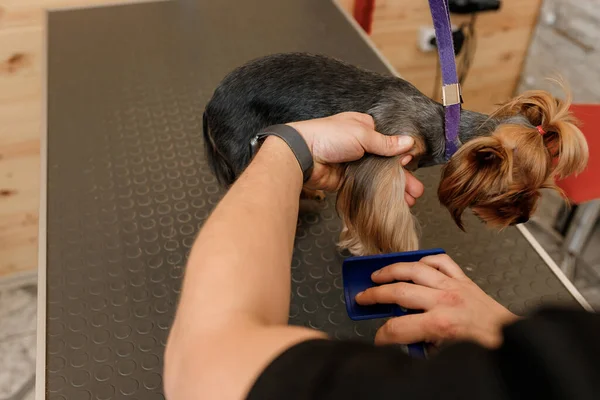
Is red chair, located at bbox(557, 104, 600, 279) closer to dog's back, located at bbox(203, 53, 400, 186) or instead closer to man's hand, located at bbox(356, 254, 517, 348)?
dog's back, located at bbox(203, 53, 400, 186)

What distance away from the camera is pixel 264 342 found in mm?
396

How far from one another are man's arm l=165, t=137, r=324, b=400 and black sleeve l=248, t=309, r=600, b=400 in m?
0.03

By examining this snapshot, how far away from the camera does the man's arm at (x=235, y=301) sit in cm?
39

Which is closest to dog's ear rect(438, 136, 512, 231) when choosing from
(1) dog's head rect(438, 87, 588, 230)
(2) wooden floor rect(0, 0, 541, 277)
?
(1) dog's head rect(438, 87, 588, 230)

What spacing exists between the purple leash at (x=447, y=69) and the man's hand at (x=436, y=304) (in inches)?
12.6

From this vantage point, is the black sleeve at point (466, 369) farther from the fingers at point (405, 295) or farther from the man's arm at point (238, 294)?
the fingers at point (405, 295)

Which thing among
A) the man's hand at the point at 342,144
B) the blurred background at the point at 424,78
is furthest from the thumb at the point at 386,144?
the blurred background at the point at 424,78

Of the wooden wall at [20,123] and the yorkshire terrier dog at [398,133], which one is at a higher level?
the yorkshire terrier dog at [398,133]

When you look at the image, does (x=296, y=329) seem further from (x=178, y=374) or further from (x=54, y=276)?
(x=54, y=276)

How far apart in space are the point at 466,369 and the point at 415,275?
1.15 ft

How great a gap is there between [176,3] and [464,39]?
1.15 meters

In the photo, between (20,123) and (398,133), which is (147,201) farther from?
(20,123)

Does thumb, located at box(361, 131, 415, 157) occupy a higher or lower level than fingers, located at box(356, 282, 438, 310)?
higher

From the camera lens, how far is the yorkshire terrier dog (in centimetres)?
88
